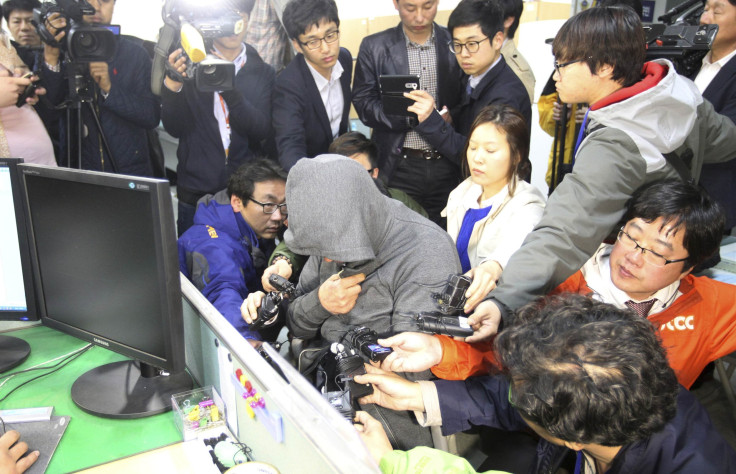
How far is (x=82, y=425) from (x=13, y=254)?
0.47m

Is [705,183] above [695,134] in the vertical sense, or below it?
below

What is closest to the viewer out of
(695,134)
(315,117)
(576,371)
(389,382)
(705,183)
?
(576,371)

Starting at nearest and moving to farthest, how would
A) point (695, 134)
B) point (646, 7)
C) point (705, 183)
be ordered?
1. point (695, 134)
2. point (705, 183)
3. point (646, 7)

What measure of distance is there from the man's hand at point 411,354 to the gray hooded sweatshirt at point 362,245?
3.3 inches

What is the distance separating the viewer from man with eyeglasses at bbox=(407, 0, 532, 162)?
2174 millimetres

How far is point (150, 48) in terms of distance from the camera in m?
2.87

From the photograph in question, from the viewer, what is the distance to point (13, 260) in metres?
1.36

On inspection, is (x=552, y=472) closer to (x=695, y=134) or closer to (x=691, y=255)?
(x=691, y=255)

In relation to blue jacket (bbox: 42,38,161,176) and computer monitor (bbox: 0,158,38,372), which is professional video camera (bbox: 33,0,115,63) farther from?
computer monitor (bbox: 0,158,38,372)

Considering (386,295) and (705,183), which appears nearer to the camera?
(386,295)

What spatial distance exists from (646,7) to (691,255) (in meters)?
2.82

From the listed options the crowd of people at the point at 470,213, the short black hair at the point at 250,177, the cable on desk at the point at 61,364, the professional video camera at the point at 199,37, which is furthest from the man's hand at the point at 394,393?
the professional video camera at the point at 199,37

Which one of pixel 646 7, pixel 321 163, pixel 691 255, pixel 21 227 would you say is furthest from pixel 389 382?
pixel 646 7

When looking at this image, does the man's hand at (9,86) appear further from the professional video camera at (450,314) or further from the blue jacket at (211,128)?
the professional video camera at (450,314)
